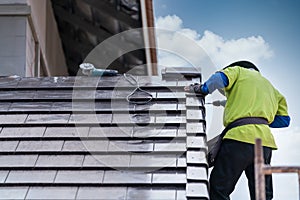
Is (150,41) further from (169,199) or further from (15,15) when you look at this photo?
(169,199)

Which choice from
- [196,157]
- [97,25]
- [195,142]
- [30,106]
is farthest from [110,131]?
[97,25]

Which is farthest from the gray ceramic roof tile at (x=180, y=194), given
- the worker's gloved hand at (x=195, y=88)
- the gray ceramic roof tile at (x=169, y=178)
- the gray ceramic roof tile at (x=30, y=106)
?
the gray ceramic roof tile at (x=30, y=106)

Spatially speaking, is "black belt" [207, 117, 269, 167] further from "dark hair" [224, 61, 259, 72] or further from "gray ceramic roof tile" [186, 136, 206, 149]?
"dark hair" [224, 61, 259, 72]

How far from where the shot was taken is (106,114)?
210 inches

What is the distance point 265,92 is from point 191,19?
7748mm

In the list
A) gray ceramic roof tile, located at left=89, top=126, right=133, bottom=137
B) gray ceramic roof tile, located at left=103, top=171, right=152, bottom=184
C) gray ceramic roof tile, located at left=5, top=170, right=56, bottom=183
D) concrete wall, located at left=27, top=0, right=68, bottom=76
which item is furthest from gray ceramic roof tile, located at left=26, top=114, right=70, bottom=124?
concrete wall, located at left=27, top=0, right=68, bottom=76

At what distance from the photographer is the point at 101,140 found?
193 inches

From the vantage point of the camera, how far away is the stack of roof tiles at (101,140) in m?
4.30

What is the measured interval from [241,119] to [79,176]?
1.35m

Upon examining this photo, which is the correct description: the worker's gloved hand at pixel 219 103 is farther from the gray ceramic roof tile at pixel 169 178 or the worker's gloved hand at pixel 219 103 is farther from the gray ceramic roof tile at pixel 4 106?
the gray ceramic roof tile at pixel 4 106

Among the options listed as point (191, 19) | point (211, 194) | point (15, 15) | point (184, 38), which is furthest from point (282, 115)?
point (191, 19)

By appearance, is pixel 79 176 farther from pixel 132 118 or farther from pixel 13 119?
pixel 13 119

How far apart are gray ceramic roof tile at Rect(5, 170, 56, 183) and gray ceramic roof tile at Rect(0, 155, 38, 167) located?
0.29ft

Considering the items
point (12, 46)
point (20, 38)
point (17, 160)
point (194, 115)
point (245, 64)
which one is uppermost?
point (20, 38)
